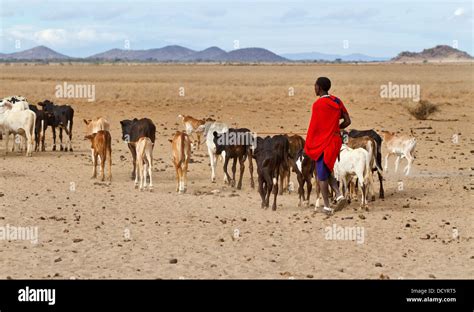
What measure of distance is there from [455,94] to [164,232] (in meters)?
38.5

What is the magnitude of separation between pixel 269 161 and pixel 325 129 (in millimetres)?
1664

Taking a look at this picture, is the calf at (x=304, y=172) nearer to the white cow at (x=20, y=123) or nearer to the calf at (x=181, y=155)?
the calf at (x=181, y=155)

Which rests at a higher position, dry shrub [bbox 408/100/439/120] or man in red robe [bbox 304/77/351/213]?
man in red robe [bbox 304/77/351/213]

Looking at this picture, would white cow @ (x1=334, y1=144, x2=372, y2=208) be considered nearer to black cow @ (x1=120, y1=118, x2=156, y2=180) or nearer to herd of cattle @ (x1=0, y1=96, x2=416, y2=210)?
Answer: herd of cattle @ (x1=0, y1=96, x2=416, y2=210)

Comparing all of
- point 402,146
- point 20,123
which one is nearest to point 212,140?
point 402,146

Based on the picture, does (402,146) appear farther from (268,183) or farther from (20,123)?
(20,123)

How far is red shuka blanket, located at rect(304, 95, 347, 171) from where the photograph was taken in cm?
1428

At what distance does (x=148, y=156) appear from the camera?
1816cm

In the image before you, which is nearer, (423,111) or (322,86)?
(322,86)

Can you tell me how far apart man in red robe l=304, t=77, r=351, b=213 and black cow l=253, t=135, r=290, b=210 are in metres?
1.30

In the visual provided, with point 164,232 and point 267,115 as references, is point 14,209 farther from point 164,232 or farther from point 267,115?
point 267,115

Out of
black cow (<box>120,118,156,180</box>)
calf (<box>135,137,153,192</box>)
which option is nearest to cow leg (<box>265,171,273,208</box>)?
calf (<box>135,137,153,192</box>)

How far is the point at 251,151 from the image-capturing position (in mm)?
18141

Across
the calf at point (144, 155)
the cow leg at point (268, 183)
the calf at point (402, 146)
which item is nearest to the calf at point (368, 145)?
the cow leg at point (268, 183)
